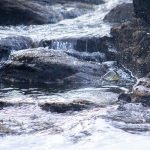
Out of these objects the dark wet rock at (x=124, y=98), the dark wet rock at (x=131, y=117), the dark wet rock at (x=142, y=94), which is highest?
the dark wet rock at (x=142, y=94)

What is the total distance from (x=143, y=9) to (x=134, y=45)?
6.73ft

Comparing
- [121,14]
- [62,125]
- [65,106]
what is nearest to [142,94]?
[65,106]

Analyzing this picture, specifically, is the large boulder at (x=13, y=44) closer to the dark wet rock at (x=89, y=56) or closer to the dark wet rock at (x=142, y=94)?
the dark wet rock at (x=89, y=56)

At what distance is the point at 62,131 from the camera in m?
9.45

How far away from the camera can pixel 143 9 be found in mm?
18562

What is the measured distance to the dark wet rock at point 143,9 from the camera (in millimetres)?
18438

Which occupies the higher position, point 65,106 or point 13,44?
point 13,44

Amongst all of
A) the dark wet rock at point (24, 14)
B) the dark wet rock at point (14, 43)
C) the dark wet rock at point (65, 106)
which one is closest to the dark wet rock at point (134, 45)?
the dark wet rock at point (14, 43)

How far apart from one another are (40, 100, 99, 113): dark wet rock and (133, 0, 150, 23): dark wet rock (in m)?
8.09

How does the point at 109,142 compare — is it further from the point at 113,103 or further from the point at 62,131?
the point at 113,103

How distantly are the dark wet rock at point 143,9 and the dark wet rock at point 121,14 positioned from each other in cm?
625

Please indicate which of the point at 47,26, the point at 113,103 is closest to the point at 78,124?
the point at 113,103

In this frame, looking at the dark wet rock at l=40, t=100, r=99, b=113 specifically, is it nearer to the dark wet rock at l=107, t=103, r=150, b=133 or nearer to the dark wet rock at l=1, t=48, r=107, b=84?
the dark wet rock at l=107, t=103, r=150, b=133

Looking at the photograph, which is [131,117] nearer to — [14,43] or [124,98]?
[124,98]
